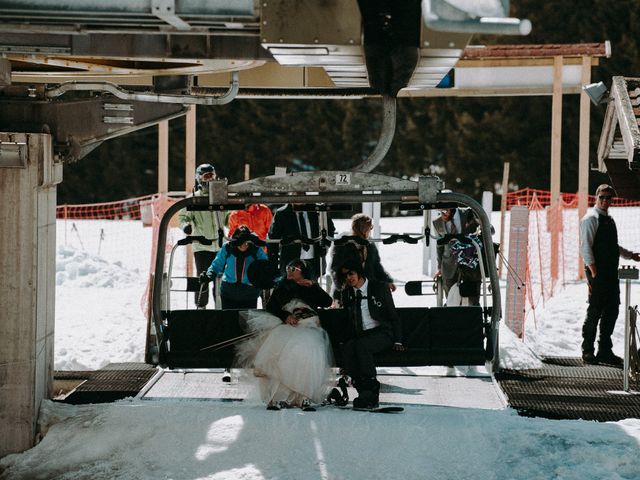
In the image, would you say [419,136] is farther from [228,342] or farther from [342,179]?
[342,179]

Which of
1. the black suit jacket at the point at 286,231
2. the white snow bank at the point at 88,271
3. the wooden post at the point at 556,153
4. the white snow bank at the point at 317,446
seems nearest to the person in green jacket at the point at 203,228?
the black suit jacket at the point at 286,231

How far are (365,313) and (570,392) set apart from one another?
2.08 m

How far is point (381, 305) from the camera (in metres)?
8.73

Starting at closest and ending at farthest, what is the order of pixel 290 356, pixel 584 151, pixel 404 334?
1. pixel 290 356
2. pixel 404 334
3. pixel 584 151

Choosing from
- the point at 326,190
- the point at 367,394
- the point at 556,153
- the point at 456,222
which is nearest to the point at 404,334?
the point at 367,394

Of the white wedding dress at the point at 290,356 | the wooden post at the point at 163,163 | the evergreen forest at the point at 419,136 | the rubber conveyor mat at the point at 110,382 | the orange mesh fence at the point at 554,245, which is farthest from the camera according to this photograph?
the evergreen forest at the point at 419,136

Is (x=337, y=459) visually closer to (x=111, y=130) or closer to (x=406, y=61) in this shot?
(x=406, y=61)

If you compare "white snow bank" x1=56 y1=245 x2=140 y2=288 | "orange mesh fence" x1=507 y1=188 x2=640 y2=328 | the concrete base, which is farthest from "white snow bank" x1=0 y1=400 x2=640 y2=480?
"white snow bank" x1=56 y1=245 x2=140 y2=288

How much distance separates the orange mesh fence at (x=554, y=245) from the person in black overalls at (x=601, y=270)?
72.1 inches

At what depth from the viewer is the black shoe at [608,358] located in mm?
11172

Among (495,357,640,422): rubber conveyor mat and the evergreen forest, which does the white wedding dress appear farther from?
the evergreen forest

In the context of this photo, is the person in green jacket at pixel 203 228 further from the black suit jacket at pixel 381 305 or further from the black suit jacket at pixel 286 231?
the black suit jacket at pixel 381 305

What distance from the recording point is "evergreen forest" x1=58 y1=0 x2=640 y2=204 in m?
30.5

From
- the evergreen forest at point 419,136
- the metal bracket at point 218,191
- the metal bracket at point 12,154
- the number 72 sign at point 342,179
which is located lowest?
the metal bracket at point 218,191
